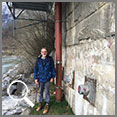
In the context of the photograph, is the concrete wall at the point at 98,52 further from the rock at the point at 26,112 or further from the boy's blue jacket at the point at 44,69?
the rock at the point at 26,112

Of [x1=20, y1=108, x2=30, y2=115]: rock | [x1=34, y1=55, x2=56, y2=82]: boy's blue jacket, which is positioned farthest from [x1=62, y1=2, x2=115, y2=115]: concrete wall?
[x1=20, y1=108, x2=30, y2=115]: rock

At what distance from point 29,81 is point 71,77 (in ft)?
9.78

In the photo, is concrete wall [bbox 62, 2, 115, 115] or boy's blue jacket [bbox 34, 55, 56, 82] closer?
concrete wall [bbox 62, 2, 115, 115]

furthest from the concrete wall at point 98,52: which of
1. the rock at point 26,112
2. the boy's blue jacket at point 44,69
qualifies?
the rock at point 26,112

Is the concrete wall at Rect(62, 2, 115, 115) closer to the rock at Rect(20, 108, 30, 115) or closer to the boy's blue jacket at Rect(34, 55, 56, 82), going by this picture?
the boy's blue jacket at Rect(34, 55, 56, 82)

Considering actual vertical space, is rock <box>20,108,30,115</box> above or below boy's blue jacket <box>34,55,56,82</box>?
below

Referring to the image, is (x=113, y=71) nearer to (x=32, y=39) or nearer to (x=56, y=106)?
(x=56, y=106)

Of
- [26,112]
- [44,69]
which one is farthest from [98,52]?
[26,112]

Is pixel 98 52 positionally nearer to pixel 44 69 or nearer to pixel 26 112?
pixel 44 69

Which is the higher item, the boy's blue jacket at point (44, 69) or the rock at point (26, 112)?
the boy's blue jacket at point (44, 69)

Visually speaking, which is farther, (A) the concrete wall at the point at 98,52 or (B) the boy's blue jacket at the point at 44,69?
(B) the boy's blue jacket at the point at 44,69

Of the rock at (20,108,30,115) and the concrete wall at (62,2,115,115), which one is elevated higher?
the concrete wall at (62,2,115,115)

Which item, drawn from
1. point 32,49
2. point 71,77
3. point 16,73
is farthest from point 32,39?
point 71,77

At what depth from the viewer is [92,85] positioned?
77.7 inches
